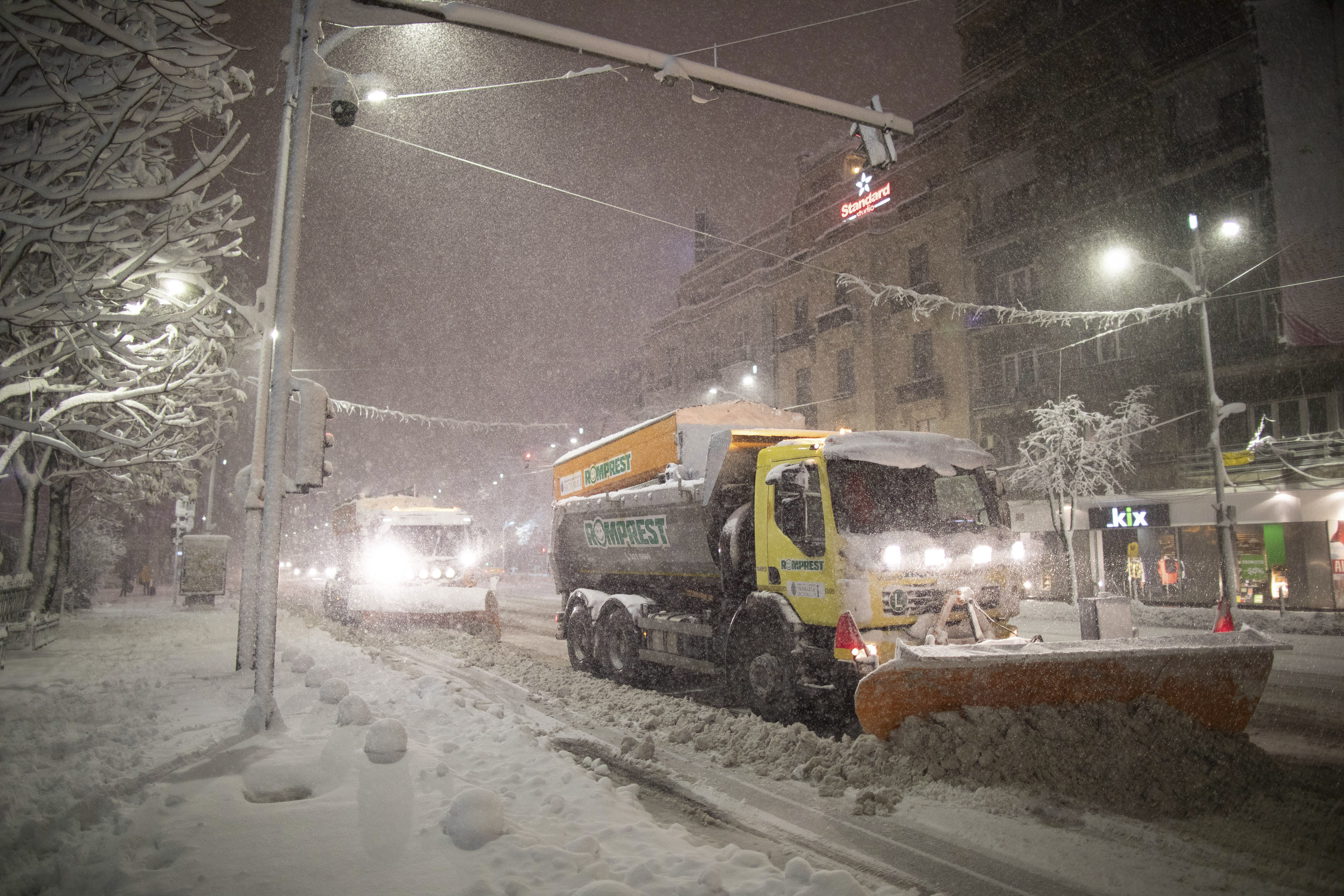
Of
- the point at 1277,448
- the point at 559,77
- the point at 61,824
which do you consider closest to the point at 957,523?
the point at 559,77

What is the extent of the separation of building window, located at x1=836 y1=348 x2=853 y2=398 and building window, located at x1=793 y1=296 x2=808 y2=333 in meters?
3.15

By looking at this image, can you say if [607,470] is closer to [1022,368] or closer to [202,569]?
[202,569]

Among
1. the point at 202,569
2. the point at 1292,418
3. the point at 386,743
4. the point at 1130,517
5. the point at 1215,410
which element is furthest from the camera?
the point at 1130,517

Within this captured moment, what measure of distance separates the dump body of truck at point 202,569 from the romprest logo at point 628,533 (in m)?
17.7

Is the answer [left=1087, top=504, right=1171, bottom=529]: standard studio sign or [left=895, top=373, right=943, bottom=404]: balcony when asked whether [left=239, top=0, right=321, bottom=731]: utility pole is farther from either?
[left=895, top=373, right=943, bottom=404]: balcony

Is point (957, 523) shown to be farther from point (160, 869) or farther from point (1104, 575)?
point (1104, 575)

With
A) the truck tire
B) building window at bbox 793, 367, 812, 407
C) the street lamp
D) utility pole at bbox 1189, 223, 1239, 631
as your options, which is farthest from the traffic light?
building window at bbox 793, 367, 812, 407

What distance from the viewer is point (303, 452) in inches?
272

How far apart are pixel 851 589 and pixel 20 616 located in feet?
48.7

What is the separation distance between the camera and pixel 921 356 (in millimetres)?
31906

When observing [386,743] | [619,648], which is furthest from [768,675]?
[386,743]

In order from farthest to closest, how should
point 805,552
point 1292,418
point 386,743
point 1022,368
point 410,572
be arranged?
point 1022,368 → point 1292,418 → point 410,572 → point 805,552 → point 386,743

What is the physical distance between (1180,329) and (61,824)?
92.6 ft

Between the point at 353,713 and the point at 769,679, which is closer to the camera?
the point at 353,713
